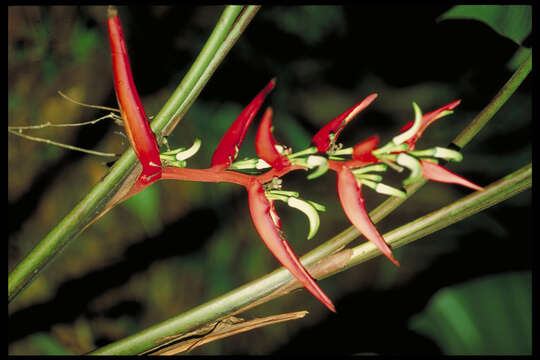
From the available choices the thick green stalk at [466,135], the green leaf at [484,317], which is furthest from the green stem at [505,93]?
the green leaf at [484,317]

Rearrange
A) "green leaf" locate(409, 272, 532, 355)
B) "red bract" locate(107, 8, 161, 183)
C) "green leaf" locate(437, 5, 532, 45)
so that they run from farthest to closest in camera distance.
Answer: "green leaf" locate(409, 272, 532, 355) → "green leaf" locate(437, 5, 532, 45) → "red bract" locate(107, 8, 161, 183)

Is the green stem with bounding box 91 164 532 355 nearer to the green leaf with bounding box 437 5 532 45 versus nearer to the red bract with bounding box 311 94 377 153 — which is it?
the red bract with bounding box 311 94 377 153

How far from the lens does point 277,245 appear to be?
0.91ft

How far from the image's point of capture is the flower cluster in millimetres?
255

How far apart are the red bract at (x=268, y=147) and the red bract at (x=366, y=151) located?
0.16 ft

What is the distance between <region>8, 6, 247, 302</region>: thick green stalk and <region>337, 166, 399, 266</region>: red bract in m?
0.12

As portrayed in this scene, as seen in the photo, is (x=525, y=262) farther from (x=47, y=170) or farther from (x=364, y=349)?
(x=47, y=170)

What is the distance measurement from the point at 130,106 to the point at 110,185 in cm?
6

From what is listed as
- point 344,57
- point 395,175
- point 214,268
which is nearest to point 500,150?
point 395,175

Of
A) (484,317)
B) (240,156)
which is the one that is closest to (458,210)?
(484,317)

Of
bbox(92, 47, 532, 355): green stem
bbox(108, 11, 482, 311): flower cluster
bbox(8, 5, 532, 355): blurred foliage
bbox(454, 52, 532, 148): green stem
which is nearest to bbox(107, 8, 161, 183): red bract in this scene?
bbox(108, 11, 482, 311): flower cluster

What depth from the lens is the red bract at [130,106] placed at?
240mm

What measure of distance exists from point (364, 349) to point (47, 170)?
2.25ft

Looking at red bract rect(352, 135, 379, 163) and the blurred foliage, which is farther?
the blurred foliage
